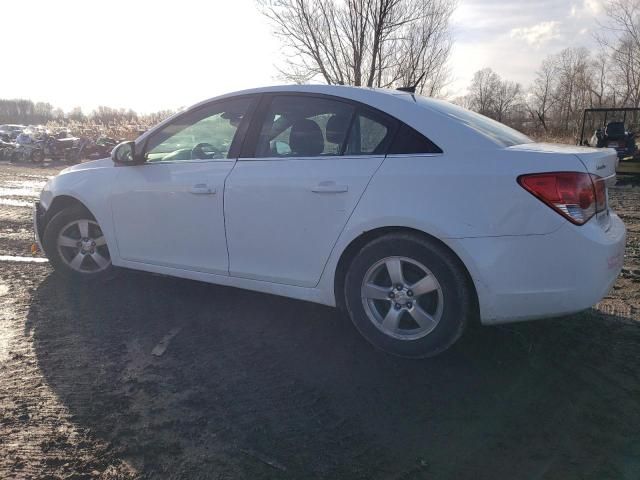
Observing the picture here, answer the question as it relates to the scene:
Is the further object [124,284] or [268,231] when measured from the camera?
[124,284]

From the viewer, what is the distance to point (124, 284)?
4.44 meters

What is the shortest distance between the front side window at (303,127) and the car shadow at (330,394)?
122 cm

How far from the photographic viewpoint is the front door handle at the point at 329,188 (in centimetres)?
306

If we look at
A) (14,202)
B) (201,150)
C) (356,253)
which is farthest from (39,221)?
(14,202)

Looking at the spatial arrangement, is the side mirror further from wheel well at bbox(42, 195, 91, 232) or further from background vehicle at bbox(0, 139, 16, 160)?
background vehicle at bbox(0, 139, 16, 160)

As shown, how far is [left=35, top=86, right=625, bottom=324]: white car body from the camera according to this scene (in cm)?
266

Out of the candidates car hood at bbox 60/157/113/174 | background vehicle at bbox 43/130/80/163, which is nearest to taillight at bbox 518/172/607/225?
car hood at bbox 60/157/113/174

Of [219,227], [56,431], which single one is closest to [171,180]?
[219,227]

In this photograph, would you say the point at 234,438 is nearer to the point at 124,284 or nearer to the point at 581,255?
the point at 581,255

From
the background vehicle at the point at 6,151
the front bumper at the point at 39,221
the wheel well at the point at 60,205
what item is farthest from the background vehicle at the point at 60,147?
the wheel well at the point at 60,205

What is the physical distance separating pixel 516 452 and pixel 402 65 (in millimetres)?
17899

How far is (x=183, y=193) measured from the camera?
3.69m

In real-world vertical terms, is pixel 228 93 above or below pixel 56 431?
above

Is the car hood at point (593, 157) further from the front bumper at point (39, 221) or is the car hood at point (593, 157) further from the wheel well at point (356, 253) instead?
the front bumper at point (39, 221)
